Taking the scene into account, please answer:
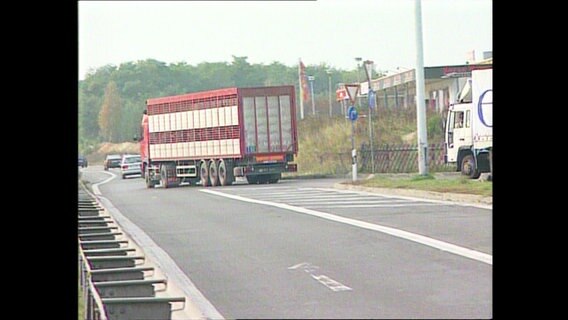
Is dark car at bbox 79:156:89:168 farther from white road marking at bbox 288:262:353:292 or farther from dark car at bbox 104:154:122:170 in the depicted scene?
white road marking at bbox 288:262:353:292

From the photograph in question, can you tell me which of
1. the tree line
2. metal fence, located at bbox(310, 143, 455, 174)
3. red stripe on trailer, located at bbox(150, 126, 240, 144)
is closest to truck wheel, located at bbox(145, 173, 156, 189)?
red stripe on trailer, located at bbox(150, 126, 240, 144)

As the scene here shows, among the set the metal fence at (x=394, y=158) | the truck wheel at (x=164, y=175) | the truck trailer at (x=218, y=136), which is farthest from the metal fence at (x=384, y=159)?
the truck wheel at (x=164, y=175)

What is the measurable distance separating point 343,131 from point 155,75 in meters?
1.86

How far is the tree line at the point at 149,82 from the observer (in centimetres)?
481

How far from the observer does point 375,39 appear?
17.3ft

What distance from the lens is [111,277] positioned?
6797 millimetres

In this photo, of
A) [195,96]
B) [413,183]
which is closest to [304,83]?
[195,96]

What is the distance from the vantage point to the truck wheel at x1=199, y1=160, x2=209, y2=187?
21.6 feet

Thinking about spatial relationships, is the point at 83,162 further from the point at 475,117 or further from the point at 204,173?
the point at 475,117

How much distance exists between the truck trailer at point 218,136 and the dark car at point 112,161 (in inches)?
6.0

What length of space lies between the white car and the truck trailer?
0.06 m

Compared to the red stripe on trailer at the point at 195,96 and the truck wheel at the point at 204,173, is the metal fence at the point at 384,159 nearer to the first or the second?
the truck wheel at the point at 204,173
